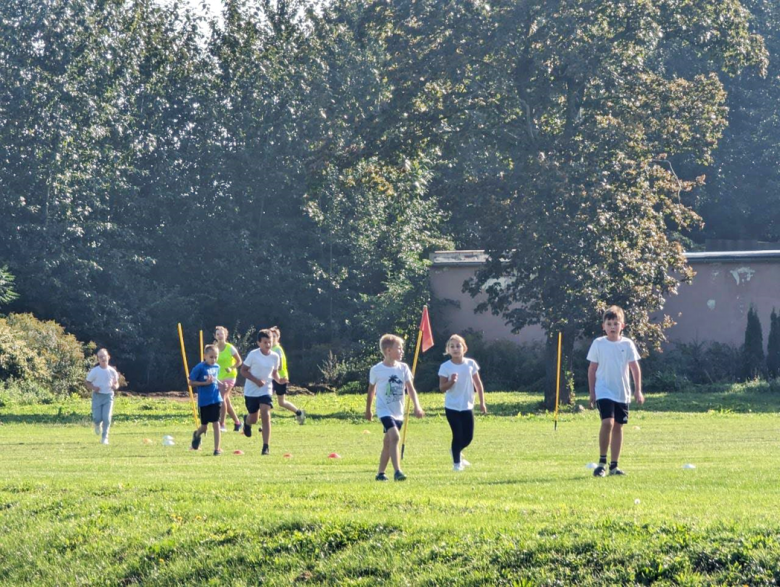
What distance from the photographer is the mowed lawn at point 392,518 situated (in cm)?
967

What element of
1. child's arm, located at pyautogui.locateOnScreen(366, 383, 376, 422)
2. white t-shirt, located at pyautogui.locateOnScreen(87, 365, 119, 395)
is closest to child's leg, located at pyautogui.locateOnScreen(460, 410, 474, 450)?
child's arm, located at pyautogui.locateOnScreen(366, 383, 376, 422)

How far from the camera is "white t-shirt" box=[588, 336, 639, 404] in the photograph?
45.9 feet

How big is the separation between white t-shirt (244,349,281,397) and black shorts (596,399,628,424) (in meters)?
6.74

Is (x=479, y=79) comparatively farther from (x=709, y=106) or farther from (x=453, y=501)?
(x=453, y=501)

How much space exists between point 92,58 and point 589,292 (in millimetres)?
23356

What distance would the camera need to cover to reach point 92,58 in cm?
4603

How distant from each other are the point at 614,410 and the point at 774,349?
28.6 meters

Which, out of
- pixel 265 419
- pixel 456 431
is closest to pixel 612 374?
pixel 456 431

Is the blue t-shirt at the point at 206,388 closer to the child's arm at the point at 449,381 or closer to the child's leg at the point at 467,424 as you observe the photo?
the child's leg at the point at 467,424

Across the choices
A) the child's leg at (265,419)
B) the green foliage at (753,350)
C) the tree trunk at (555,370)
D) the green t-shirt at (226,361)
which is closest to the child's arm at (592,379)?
the child's leg at (265,419)

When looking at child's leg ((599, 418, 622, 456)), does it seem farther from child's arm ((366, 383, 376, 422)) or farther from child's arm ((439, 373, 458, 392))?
child's arm ((366, 383, 376, 422))

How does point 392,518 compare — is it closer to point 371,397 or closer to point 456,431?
point 371,397

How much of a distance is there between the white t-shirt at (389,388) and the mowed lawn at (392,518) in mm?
856

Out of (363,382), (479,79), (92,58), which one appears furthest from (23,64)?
(479,79)
